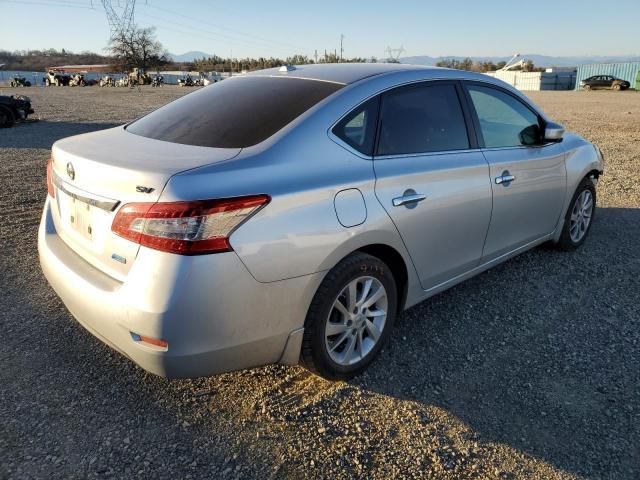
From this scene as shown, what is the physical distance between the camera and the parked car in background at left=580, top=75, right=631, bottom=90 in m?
43.4

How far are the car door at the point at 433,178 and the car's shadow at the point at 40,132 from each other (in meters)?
10.5

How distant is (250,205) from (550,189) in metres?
2.96

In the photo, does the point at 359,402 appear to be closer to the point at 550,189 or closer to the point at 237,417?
the point at 237,417

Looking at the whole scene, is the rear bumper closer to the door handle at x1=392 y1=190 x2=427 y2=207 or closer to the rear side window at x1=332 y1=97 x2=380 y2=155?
the door handle at x1=392 y1=190 x2=427 y2=207

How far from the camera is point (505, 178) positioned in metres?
3.62

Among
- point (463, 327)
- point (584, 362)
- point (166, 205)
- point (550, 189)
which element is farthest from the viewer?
point (550, 189)

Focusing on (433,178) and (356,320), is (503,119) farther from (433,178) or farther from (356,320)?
(356,320)

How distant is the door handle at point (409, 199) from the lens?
2.81m

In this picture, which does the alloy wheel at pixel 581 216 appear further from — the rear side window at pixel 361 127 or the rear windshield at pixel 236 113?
the rear windshield at pixel 236 113

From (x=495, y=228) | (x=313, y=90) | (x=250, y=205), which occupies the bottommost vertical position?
(x=495, y=228)

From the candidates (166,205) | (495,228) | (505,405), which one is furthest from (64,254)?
(495,228)

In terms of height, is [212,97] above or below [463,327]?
above

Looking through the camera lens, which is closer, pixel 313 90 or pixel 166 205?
pixel 166 205

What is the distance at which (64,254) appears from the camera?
273cm
